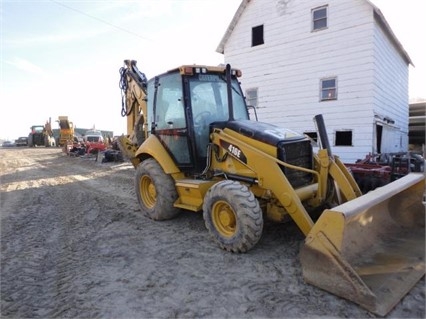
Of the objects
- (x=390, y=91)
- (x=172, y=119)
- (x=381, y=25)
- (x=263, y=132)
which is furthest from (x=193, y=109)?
(x=390, y=91)

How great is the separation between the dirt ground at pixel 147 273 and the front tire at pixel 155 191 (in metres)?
0.18

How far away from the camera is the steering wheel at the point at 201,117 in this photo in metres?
5.21

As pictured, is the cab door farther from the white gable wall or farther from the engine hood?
the white gable wall

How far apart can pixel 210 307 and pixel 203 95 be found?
331 centimetres

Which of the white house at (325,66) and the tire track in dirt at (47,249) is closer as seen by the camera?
the tire track in dirt at (47,249)

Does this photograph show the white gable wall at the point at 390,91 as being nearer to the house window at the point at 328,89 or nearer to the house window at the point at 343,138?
the house window at the point at 343,138

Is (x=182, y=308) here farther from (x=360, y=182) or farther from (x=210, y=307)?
(x=360, y=182)

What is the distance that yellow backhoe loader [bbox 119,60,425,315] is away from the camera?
126 inches

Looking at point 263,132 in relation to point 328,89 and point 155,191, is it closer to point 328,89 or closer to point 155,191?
point 155,191

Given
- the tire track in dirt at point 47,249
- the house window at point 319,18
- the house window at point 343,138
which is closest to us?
the tire track in dirt at point 47,249

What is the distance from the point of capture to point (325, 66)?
1205cm

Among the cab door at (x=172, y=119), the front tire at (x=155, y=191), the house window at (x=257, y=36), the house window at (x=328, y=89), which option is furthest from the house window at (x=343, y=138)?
the front tire at (x=155, y=191)

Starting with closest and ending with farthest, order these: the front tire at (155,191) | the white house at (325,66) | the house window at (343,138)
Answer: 1. the front tire at (155,191)
2. the white house at (325,66)
3. the house window at (343,138)

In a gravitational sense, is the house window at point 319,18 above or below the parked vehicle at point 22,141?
above
